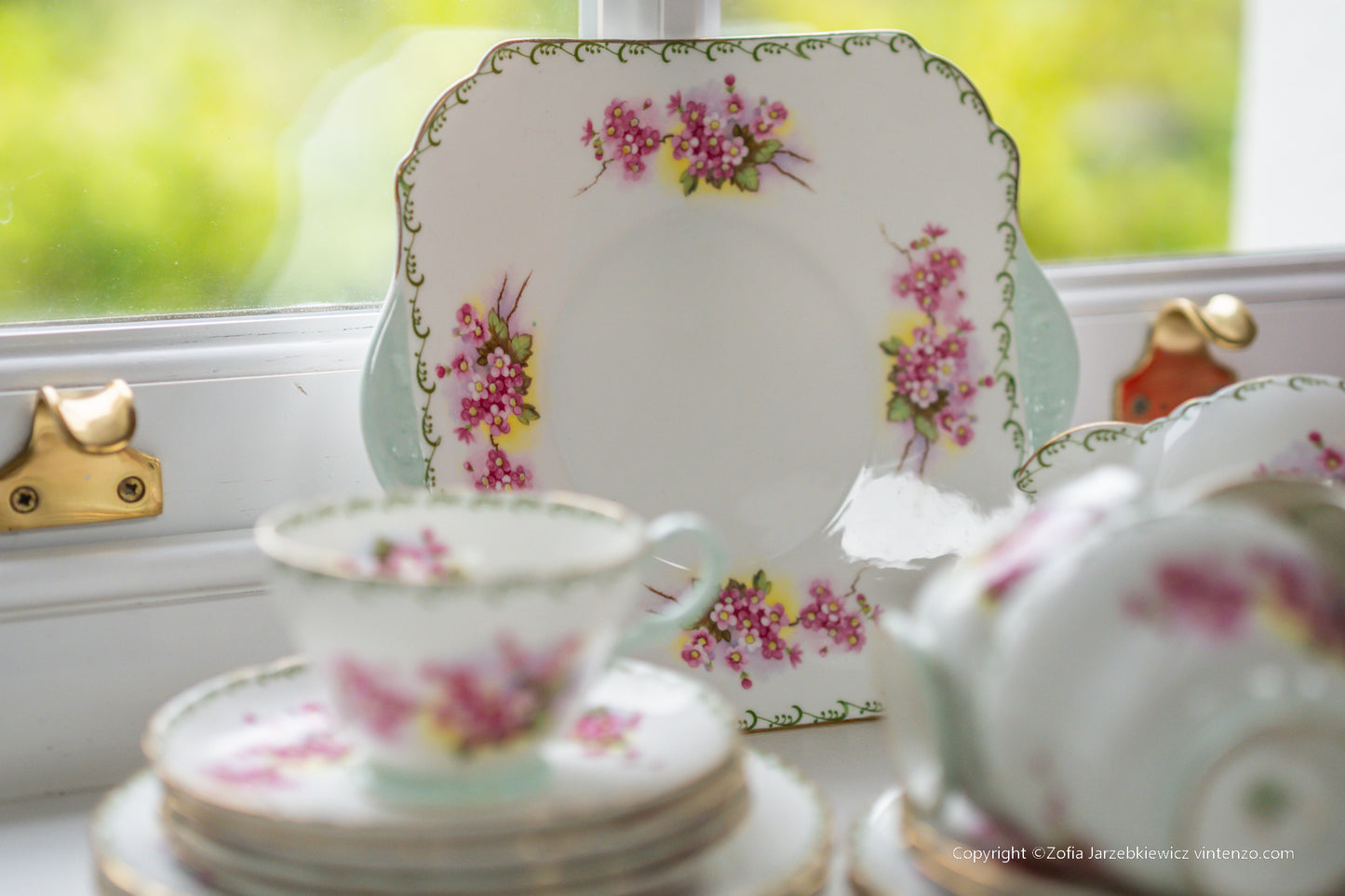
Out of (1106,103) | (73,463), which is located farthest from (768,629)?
(1106,103)

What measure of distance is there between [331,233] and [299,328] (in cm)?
7

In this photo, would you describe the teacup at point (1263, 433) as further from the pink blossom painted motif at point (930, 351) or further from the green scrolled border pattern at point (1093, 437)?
the pink blossom painted motif at point (930, 351)

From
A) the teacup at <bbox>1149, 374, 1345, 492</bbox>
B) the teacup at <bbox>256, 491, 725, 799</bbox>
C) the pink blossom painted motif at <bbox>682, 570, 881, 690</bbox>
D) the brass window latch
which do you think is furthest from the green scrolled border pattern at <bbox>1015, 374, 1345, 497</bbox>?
the brass window latch

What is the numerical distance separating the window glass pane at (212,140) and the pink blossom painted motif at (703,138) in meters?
0.13

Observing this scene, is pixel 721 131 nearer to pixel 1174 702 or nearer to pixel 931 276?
pixel 931 276

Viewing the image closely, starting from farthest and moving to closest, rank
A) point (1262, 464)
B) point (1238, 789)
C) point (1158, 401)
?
1. point (1158, 401)
2. point (1262, 464)
3. point (1238, 789)

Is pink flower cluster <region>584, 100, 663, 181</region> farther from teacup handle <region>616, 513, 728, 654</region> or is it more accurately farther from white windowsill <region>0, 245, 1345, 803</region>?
teacup handle <region>616, 513, 728, 654</region>

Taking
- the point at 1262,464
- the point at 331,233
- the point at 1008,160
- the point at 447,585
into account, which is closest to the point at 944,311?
the point at 1008,160

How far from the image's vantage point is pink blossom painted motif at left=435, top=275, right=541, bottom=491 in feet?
2.46

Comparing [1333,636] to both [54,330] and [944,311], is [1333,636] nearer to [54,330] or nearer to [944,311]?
[944,311]

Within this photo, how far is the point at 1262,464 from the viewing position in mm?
713

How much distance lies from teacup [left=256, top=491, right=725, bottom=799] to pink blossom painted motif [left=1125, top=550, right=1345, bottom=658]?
165 millimetres

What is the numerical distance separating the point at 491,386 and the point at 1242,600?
44 cm

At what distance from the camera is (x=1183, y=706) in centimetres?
41
